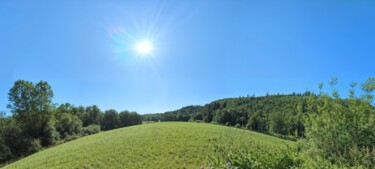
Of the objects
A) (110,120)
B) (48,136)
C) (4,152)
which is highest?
(110,120)

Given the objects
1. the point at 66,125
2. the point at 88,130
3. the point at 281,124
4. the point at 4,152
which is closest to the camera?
the point at 4,152

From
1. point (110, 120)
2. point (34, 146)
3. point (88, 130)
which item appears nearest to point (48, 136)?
point (34, 146)

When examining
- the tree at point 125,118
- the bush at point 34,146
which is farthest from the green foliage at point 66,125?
the tree at point 125,118

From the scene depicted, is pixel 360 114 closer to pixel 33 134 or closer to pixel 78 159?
pixel 78 159

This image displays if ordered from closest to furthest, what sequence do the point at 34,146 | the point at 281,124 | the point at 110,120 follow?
the point at 34,146, the point at 281,124, the point at 110,120

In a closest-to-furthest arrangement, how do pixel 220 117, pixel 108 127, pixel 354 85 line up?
1. pixel 354 85
2. pixel 108 127
3. pixel 220 117

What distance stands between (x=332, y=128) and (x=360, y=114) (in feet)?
5.31

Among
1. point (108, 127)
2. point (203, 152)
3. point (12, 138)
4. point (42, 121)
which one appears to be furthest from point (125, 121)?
point (203, 152)

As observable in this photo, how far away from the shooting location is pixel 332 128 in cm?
805

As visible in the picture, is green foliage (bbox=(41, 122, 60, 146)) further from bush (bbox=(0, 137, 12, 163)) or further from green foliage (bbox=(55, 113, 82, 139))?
green foliage (bbox=(55, 113, 82, 139))

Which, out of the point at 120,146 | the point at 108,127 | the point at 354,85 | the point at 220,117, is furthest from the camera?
the point at 220,117

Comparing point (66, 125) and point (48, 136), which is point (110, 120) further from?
point (48, 136)

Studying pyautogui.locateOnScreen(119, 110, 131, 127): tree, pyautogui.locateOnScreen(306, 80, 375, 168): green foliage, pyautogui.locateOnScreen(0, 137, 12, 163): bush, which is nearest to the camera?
pyautogui.locateOnScreen(306, 80, 375, 168): green foliage

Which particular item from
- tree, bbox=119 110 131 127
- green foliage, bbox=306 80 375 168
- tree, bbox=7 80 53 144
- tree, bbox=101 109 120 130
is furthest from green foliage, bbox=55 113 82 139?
green foliage, bbox=306 80 375 168
